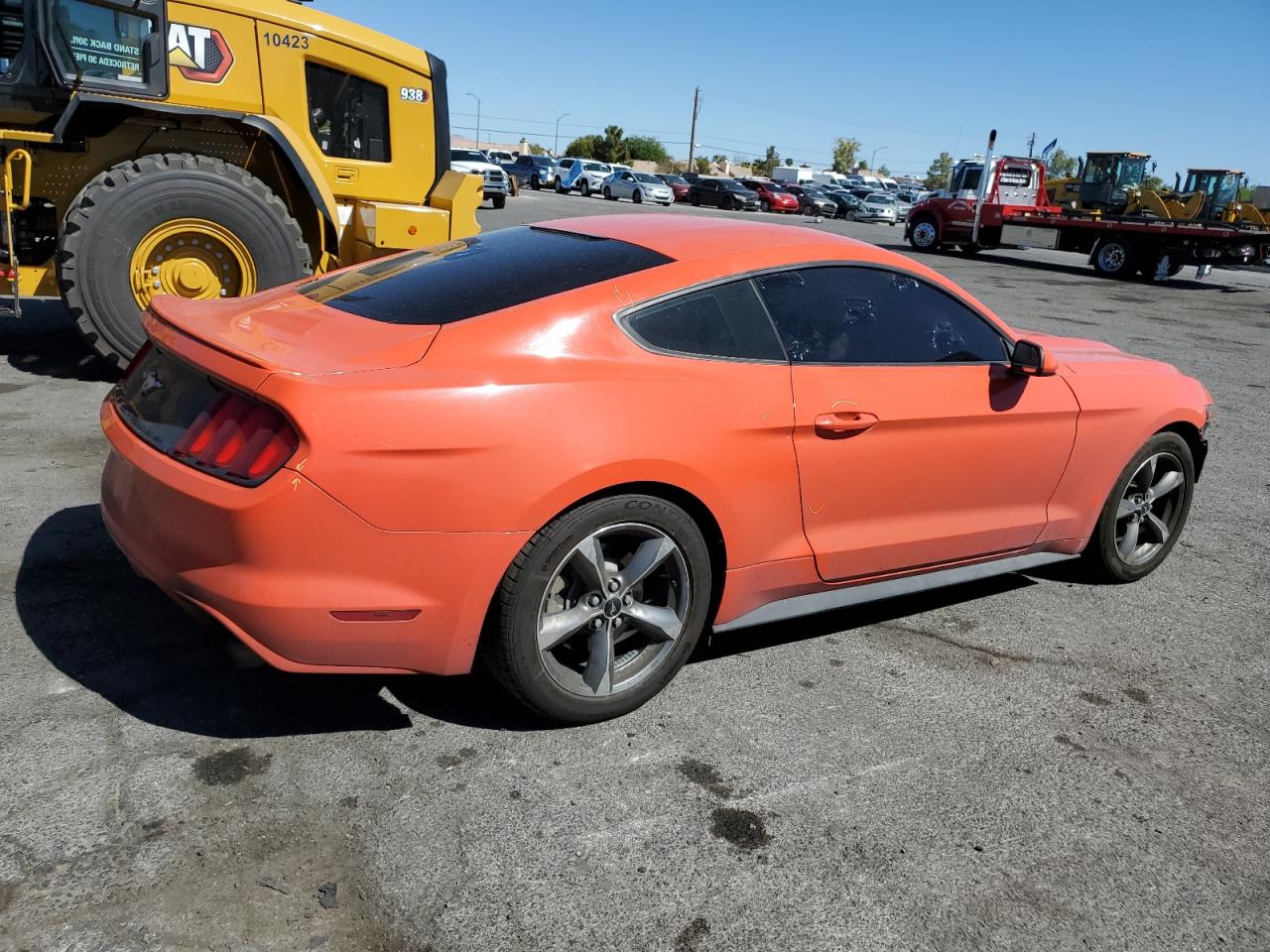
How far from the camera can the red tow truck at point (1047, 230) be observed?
900 inches

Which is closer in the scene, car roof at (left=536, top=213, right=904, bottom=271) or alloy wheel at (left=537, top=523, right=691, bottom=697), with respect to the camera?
alloy wheel at (left=537, top=523, right=691, bottom=697)

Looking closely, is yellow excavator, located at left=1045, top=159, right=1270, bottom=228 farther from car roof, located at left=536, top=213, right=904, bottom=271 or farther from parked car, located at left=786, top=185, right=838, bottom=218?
car roof, located at left=536, top=213, right=904, bottom=271

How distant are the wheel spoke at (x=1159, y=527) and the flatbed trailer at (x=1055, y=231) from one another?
2058 cm

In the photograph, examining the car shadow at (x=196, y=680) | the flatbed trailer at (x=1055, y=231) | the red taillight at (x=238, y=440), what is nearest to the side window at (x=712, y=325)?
the red taillight at (x=238, y=440)

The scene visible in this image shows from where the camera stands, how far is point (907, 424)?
3.65 m

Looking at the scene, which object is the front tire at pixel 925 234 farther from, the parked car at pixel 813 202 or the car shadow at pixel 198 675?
the car shadow at pixel 198 675

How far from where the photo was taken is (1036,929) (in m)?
2.50

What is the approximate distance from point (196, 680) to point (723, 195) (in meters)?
47.1

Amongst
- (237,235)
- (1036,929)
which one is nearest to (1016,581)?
(1036,929)

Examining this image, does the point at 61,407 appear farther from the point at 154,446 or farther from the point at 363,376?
the point at 363,376

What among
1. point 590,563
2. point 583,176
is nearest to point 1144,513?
point 590,563

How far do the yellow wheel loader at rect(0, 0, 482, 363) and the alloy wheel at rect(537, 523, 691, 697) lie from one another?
4552 mm

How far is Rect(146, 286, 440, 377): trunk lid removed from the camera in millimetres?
2820

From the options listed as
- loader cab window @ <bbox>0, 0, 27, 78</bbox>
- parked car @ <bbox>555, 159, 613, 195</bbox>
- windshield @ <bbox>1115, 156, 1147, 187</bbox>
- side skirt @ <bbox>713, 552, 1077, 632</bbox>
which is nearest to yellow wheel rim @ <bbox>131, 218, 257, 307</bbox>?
loader cab window @ <bbox>0, 0, 27, 78</bbox>
